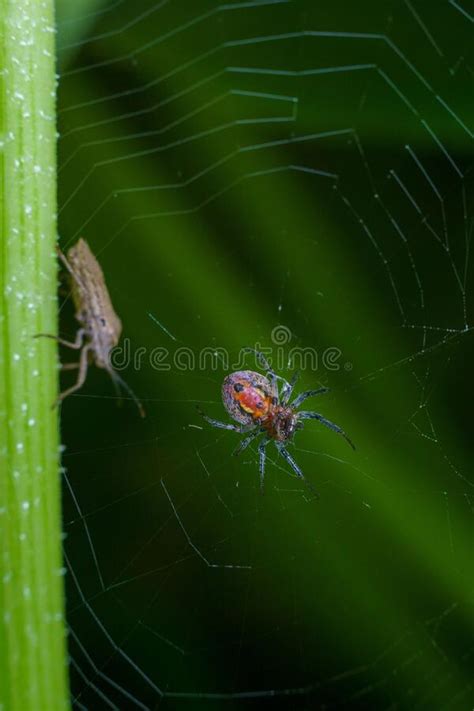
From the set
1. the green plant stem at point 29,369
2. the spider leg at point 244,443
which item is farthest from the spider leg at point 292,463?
the green plant stem at point 29,369

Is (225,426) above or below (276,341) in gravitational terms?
below

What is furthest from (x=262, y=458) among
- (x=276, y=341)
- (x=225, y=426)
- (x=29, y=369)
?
(x=29, y=369)

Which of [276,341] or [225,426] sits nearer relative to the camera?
[276,341]

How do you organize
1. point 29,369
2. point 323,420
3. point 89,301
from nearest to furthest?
point 29,369 → point 89,301 → point 323,420

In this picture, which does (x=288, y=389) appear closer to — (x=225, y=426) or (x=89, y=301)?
(x=225, y=426)

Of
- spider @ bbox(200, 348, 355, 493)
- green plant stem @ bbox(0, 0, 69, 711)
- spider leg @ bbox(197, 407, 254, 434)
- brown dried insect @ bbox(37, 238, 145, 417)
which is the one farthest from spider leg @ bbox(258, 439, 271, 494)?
green plant stem @ bbox(0, 0, 69, 711)

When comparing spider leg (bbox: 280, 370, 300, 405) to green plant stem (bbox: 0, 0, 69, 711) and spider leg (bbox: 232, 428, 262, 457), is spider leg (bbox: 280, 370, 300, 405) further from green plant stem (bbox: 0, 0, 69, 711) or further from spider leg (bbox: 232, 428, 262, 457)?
green plant stem (bbox: 0, 0, 69, 711)

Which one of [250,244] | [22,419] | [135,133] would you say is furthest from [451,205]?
[22,419]
